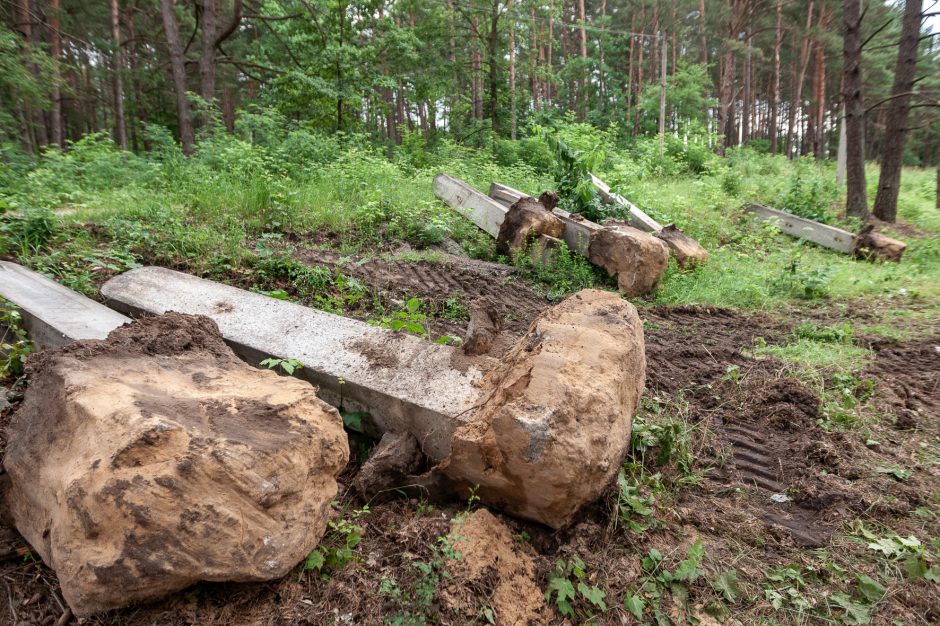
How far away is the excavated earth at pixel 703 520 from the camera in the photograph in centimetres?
178

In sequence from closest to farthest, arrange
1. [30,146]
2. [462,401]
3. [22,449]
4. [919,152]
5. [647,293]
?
1. [22,449]
2. [462,401]
3. [647,293]
4. [30,146]
5. [919,152]

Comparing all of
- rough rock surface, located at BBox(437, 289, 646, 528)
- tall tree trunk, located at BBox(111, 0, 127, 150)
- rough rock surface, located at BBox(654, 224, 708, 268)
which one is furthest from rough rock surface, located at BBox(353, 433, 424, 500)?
tall tree trunk, located at BBox(111, 0, 127, 150)

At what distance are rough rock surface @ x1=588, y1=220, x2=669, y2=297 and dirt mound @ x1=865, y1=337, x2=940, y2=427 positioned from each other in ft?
6.92

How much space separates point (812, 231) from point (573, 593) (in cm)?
875

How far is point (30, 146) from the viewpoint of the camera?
14.0 metres

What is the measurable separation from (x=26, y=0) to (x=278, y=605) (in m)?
14.9

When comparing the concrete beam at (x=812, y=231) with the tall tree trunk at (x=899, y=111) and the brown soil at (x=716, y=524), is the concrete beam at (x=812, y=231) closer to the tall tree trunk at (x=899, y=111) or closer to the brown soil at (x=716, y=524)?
the tall tree trunk at (x=899, y=111)

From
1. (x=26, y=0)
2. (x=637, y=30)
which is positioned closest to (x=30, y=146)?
(x=26, y=0)


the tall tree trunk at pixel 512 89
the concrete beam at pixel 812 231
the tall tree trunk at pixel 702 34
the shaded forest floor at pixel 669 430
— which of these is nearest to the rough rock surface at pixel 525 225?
the shaded forest floor at pixel 669 430

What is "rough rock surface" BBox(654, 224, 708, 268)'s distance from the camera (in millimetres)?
6473

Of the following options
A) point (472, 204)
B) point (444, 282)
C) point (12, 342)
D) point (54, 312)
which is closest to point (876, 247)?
point (472, 204)

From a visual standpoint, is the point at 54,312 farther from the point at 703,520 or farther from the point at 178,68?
the point at 178,68

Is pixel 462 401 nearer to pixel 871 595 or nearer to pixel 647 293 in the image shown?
pixel 871 595

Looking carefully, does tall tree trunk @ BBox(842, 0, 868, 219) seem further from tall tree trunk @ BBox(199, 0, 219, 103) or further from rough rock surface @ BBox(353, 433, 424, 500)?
tall tree trunk @ BBox(199, 0, 219, 103)
